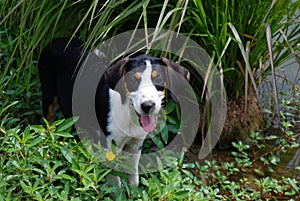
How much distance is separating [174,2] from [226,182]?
1.03m

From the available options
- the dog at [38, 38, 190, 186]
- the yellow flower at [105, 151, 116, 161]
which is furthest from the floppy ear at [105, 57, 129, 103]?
the yellow flower at [105, 151, 116, 161]

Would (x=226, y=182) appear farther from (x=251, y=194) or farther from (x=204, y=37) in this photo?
(x=204, y=37)

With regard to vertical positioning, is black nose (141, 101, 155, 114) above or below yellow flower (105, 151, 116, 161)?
above

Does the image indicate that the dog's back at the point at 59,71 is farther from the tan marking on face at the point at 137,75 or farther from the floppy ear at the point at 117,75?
the tan marking on face at the point at 137,75

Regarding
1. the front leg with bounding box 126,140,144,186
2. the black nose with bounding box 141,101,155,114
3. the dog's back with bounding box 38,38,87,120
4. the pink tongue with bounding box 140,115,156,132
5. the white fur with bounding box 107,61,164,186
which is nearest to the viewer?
the black nose with bounding box 141,101,155,114

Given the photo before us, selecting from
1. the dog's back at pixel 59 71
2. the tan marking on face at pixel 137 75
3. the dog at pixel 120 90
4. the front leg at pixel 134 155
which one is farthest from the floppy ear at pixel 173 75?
the dog's back at pixel 59 71

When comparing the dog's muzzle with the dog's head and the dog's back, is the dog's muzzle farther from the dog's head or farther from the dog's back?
the dog's back

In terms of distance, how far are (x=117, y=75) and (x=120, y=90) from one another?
92 millimetres

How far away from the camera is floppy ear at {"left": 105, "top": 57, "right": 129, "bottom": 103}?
2.53m

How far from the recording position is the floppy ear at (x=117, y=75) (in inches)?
99.5

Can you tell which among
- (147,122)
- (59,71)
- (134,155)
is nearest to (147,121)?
(147,122)

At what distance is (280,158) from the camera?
336cm

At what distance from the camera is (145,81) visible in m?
2.44

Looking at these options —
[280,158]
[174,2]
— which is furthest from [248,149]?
[174,2]
